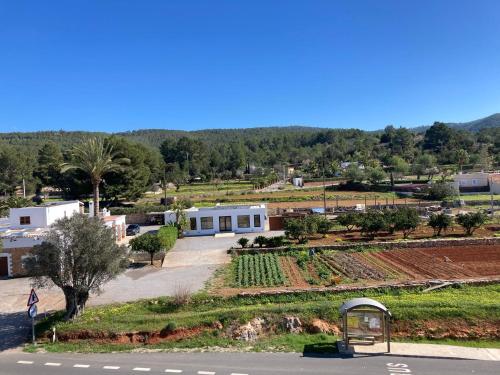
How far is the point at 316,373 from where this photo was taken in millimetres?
13680

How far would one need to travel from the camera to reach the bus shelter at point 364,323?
15.9 meters

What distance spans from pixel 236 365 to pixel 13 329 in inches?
443

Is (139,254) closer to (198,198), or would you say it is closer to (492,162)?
(198,198)

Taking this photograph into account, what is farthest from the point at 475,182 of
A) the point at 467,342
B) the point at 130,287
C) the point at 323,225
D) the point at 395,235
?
the point at 130,287

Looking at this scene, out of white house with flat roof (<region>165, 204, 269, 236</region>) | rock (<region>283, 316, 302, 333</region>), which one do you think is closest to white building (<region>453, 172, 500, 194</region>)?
white house with flat roof (<region>165, 204, 269, 236</region>)

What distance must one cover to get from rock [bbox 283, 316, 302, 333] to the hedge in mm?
16054

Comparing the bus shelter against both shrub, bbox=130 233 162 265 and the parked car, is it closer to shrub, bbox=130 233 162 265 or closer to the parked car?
shrub, bbox=130 233 162 265

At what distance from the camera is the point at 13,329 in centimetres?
1959

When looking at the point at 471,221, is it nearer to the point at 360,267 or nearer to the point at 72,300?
the point at 360,267

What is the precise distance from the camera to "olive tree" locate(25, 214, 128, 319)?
18.8m

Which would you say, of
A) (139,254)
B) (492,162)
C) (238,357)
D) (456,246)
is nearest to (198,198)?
(139,254)

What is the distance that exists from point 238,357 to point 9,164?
9115 cm

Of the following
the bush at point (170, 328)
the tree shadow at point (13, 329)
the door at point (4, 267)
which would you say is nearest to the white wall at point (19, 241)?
the door at point (4, 267)

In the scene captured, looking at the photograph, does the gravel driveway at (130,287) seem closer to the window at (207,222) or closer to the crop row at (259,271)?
the crop row at (259,271)
